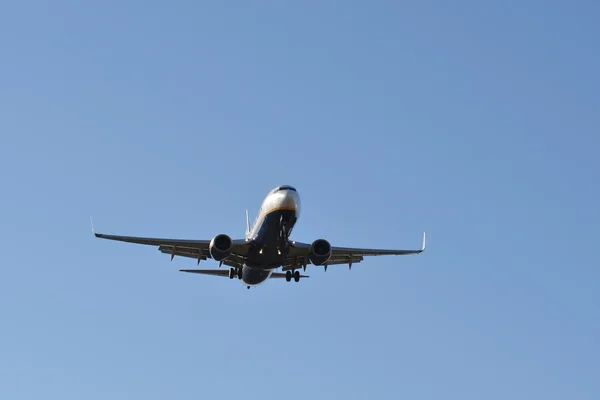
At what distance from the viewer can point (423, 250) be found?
64.1 meters

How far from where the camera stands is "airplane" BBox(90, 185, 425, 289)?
57.2m

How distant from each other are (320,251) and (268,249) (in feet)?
9.82

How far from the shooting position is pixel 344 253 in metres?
64.5

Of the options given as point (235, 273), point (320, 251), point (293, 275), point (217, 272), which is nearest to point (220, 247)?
point (320, 251)

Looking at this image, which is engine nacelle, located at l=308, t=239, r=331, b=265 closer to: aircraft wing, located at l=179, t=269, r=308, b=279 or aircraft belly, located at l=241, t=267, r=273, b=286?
aircraft belly, located at l=241, t=267, r=273, b=286

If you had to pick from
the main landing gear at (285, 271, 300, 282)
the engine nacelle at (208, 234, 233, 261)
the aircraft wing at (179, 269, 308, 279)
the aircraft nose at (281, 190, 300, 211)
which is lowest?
the engine nacelle at (208, 234, 233, 261)

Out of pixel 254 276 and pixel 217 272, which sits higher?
pixel 217 272

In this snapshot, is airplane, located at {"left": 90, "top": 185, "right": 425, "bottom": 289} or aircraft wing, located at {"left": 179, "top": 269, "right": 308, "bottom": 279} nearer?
airplane, located at {"left": 90, "top": 185, "right": 425, "bottom": 289}

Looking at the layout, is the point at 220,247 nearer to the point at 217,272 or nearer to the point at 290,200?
the point at 290,200

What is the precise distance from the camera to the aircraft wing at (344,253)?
60.8 meters

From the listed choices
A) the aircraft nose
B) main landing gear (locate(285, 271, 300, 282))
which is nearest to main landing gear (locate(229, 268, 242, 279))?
main landing gear (locate(285, 271, 300, 282))

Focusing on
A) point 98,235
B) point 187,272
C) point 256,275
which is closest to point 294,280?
point 256,275

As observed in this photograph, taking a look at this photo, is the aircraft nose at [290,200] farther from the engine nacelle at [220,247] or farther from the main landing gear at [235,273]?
the main landing gear at [235,273]

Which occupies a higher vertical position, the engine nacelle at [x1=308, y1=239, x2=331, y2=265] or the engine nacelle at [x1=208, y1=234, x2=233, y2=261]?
the engine nacelle at [x1=308, y1=239, x2=331, y2=265]
